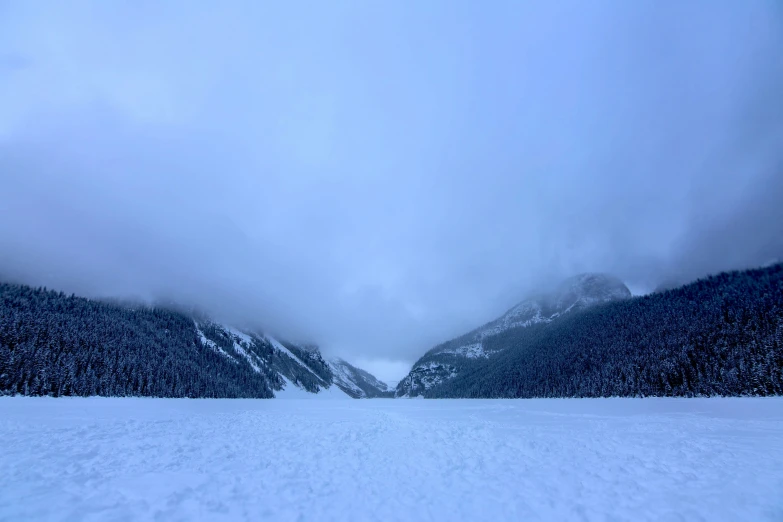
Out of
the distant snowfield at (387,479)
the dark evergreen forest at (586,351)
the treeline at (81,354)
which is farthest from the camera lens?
the dark evergreen forest at (586,351)

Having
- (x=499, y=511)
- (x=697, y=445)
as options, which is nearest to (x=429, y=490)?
(x=499, y=511)

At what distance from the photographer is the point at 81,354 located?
333 feet

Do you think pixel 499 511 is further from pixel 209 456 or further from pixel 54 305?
pixel 54 305

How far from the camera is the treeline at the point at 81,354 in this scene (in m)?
84.7

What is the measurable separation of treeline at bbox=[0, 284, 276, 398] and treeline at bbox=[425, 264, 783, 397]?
140798mm

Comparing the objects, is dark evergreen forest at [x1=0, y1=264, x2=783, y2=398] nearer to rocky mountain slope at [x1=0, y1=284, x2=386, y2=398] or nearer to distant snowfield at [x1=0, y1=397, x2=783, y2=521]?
rocky mountain slope at [x1=0, y1=284, x2=386, y2=398]

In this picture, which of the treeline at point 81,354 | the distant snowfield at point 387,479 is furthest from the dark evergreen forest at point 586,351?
the distant snowfield at point 387,479

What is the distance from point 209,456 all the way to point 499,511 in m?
13.8

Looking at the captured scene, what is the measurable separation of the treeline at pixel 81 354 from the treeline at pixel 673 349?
141m

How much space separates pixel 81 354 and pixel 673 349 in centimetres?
17845

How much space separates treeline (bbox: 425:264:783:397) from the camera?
89.3 metres

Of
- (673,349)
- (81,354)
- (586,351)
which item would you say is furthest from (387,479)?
(586,351)

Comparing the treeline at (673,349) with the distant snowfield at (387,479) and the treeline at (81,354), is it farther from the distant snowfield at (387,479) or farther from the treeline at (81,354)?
the treeline at (81,354)

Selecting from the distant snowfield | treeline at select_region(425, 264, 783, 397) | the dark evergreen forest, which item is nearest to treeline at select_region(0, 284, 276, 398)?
the dark evergreen forest
